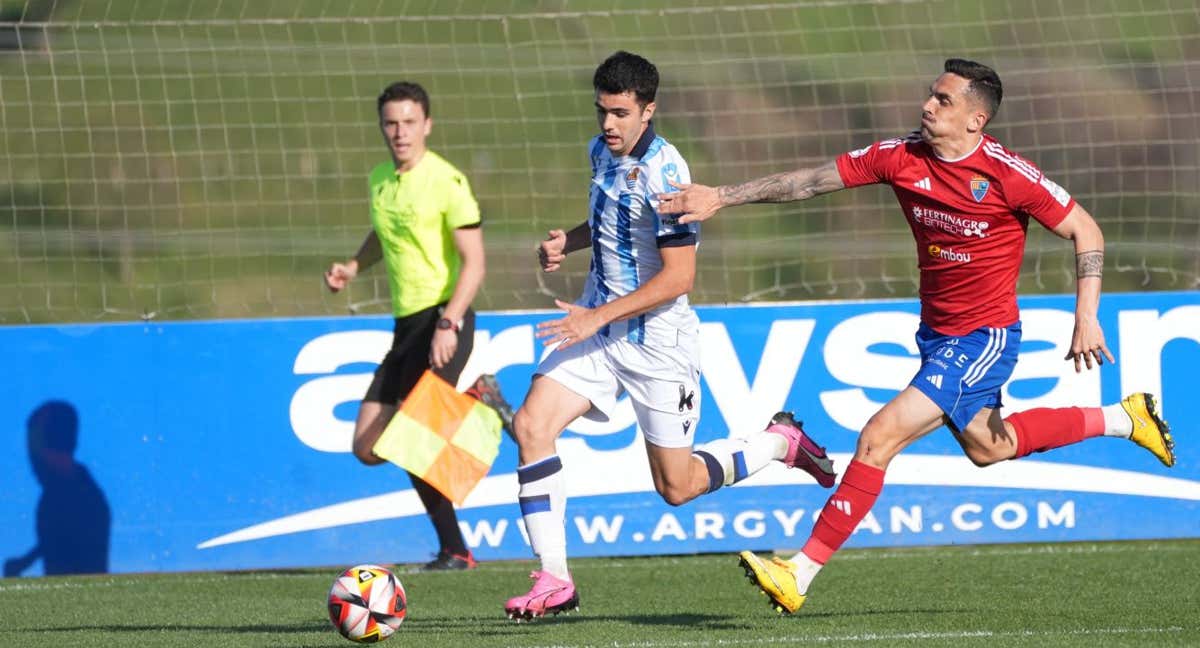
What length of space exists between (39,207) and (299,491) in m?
2.43

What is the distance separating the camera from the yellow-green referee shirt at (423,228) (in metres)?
8.80

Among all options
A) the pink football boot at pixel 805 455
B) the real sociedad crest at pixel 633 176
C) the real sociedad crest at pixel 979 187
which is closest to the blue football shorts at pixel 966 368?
the real sociedad crest at pixel 979 187

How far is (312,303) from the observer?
15.3 metres

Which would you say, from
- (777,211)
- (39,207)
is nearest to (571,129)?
(777,211)

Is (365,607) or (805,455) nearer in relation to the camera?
(365,607)

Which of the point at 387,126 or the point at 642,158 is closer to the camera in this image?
the point at 642,158

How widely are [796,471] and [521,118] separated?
307cm

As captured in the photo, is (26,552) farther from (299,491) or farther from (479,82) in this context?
(479,82)

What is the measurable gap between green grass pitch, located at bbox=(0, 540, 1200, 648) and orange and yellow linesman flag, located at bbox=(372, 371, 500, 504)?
1.80ft

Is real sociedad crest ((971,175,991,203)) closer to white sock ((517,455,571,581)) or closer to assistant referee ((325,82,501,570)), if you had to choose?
white sock ((517,455,571,581))

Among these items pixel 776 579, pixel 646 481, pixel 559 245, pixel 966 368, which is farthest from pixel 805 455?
pixel 646 481

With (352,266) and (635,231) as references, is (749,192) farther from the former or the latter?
(352,266)

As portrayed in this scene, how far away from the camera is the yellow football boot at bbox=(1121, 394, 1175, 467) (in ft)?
24.5

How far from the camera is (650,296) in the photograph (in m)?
6.68
